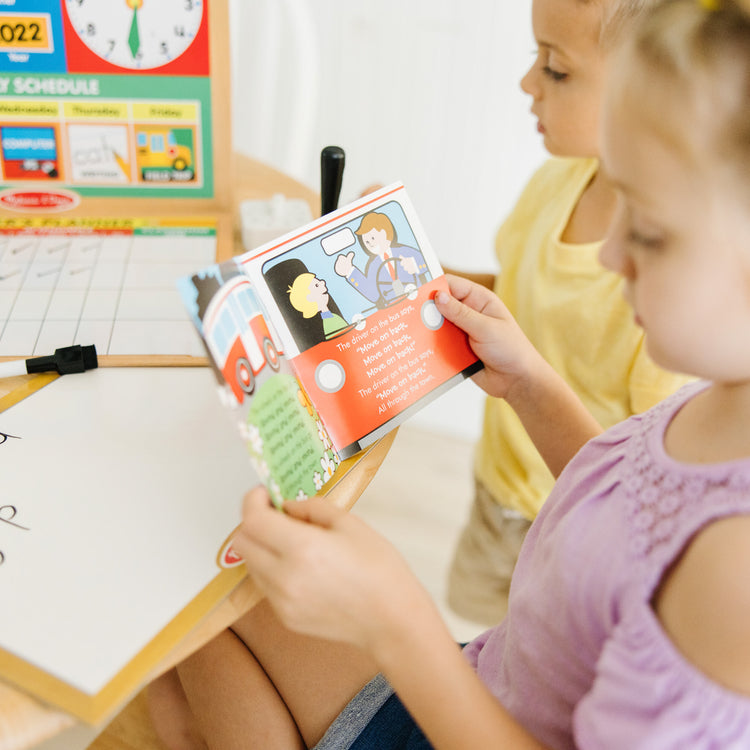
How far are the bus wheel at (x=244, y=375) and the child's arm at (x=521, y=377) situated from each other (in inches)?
8.5

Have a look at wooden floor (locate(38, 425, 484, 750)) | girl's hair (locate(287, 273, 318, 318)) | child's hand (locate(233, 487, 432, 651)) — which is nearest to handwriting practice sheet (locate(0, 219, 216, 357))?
girl's hair (locate(287, 273, 318, 318))

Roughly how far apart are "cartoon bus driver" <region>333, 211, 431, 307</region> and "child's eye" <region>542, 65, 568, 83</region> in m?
0.36

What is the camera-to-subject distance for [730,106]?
366 millimetres

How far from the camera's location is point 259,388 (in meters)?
0.51

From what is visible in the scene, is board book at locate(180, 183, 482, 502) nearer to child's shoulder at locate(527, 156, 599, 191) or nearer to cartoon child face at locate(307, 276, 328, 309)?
cartoon child face at locate(307, 276, 328, 309)

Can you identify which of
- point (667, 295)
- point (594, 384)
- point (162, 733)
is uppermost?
point (667, 295)

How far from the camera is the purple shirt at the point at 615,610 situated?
391 mm

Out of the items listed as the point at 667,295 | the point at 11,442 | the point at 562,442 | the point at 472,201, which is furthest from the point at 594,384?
the point at 472,201

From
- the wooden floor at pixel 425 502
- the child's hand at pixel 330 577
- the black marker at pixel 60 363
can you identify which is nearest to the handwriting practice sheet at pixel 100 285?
the black marker at pixel 60 363

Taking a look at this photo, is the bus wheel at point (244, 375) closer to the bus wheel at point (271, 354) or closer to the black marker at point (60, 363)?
the bus wheel at point (271, 354)

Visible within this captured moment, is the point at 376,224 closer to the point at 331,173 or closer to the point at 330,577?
the point at 331,173

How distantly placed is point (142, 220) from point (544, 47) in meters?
0.52

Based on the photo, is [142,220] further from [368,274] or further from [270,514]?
[270,514]

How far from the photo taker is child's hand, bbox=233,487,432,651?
0.46 metres
